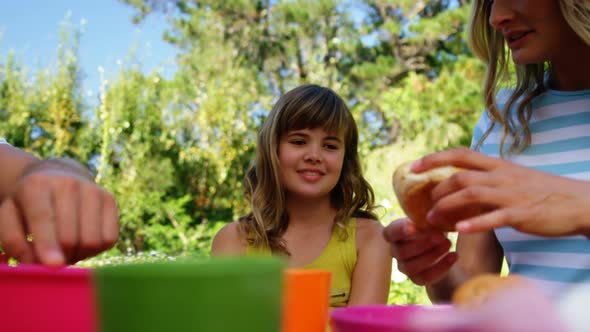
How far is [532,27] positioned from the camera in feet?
4.25

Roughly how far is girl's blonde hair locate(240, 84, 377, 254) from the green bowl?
6.24 ft

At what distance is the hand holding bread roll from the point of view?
70 centimetres

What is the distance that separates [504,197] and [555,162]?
2.53ft

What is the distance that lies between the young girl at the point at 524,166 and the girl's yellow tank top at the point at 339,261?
0.70 m

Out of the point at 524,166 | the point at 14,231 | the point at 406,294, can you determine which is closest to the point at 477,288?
the point at 14,231

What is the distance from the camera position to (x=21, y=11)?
8773 millimetres

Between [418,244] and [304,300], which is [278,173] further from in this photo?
[304,300]

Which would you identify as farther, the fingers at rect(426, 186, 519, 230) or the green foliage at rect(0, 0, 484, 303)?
the green foliage at rect(0, 0, 484, 303)

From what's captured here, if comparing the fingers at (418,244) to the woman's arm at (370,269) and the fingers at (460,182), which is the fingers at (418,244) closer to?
the fingers at (460,182)

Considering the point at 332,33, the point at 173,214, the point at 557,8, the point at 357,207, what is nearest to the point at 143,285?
the point at 557,8

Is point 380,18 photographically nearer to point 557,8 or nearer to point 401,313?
point 557,8

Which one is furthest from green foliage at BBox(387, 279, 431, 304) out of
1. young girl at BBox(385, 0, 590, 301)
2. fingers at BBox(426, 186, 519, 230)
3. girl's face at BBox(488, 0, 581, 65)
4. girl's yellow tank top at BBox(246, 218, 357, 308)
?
fingers at BBox(426, 186, 519, 230)

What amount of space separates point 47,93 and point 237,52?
4279 millimetres

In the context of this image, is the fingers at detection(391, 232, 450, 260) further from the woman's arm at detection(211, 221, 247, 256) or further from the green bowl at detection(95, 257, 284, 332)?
the woman's arm at detection(211, 221, 247, 256)
